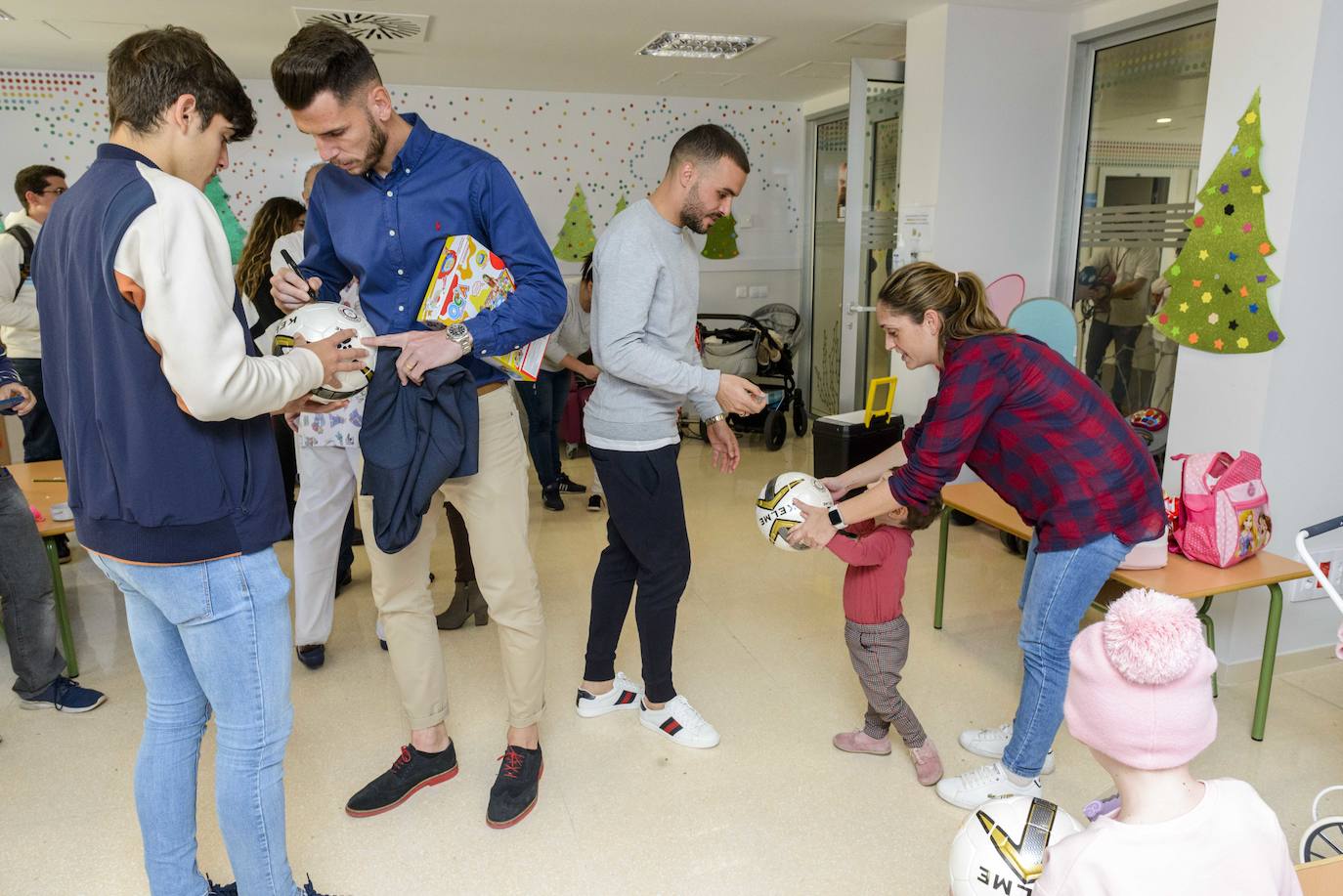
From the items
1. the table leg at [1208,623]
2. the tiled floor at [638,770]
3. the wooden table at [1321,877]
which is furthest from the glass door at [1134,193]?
the wooden table at [1321,877]

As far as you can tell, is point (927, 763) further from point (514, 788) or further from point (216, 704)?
point (216, 704)

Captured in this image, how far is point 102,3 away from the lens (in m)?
3.80

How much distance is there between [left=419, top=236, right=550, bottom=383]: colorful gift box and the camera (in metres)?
1.84

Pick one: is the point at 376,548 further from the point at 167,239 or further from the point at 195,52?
the point at 195,52

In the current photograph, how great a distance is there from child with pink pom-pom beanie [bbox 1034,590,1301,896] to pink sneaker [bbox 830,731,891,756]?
1303 millimetres

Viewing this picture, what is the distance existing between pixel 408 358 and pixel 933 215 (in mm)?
3143

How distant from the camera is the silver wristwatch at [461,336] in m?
1.80

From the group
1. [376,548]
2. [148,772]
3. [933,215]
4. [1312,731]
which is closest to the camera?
[148,772]

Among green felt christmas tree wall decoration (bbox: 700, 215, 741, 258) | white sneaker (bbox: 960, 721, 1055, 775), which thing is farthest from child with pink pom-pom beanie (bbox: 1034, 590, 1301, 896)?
green felt christmas tree wall decoration (bbox: 700, 215, 741, 258)

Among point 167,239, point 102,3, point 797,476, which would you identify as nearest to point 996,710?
point 797,476

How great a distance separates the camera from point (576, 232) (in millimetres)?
6543

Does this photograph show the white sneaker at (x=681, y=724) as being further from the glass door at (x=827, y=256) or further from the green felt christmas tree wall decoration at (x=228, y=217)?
the green felt christmas tree wall decoration at (x=228, y=217)

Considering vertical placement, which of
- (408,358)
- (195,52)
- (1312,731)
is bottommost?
(1312,731)

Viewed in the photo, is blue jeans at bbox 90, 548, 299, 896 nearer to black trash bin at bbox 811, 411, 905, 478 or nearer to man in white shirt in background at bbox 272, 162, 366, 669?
man in white shirt in background at bbox 272, 162, 366, 669
